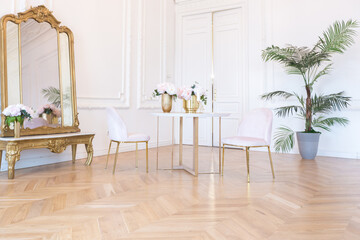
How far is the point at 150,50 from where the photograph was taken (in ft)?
20.0

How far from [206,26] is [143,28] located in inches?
56.5

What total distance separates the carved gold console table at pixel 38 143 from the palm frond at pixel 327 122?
347cm

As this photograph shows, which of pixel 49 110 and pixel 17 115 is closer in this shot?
pixel 17 115

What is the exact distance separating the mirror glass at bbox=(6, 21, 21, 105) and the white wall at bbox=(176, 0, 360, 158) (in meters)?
3.91

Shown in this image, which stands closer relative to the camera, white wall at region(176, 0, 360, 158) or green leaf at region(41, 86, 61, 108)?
green leaf at region(41, 86, 61, 108)

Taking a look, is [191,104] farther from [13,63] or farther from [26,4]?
[26,4]

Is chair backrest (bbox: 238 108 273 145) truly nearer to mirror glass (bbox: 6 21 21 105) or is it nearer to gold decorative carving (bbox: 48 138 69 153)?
gold decorative carving (bbox: 48 138 69 153)

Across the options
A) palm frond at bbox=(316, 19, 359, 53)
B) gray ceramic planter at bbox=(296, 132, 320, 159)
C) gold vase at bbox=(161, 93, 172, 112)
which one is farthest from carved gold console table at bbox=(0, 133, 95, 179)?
palm frond at bbox=(316, 19, 359, 53)

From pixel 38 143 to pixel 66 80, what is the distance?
1.10m

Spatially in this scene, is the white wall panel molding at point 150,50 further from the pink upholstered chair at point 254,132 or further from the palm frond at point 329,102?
the palm frond at point 329,102

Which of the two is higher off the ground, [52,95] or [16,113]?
[52,95]

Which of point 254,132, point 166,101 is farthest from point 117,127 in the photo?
point 254,132

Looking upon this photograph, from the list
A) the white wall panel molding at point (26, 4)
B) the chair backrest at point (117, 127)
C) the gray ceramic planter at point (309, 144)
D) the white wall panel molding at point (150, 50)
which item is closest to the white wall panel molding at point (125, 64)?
the white wall panel molding at point (150, 50)

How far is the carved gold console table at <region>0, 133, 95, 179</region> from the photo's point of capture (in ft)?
10.9
